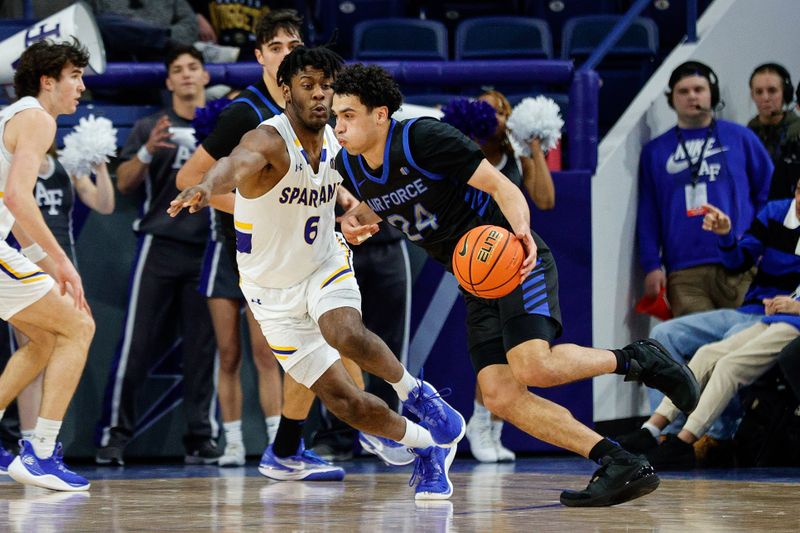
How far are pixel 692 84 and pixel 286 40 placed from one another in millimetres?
2839

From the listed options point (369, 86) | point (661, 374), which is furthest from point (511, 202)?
point (661, 374)

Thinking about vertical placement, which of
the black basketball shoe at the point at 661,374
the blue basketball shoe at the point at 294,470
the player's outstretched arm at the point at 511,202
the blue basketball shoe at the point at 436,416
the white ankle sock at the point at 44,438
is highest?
the player's outstretched arm at the point at 511,202

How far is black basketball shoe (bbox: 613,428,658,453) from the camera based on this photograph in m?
6.98

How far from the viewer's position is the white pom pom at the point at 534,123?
7.39 m

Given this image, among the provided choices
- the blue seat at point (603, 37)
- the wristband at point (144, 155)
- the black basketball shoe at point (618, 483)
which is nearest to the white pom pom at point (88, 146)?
the wristband at point (144, 155)

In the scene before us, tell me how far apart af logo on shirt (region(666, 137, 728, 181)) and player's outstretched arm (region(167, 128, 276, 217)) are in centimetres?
344

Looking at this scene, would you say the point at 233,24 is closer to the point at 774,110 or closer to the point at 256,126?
the point at 256,126

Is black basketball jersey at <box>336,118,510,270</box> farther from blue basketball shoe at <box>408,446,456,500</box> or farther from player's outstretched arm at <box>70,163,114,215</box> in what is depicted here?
player's outstretched arm at <box>70,163,114,215</box>

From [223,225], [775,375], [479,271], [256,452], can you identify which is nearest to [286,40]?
[223,225]

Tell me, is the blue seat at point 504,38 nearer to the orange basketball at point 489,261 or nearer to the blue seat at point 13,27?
the blue seat at point 13,27

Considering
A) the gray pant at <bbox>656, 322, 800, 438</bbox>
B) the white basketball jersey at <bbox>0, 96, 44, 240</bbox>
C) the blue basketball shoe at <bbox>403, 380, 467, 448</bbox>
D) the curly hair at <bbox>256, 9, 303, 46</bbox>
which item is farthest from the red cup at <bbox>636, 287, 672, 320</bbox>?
the white basketball jersey at <bbox>0, 96, 44, 240</bbox>

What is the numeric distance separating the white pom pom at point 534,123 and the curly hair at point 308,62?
6.26 feet

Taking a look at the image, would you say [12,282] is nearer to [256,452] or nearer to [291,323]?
[291,323]

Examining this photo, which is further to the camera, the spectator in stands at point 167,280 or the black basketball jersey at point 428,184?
the spectator in stands at point 167,280
